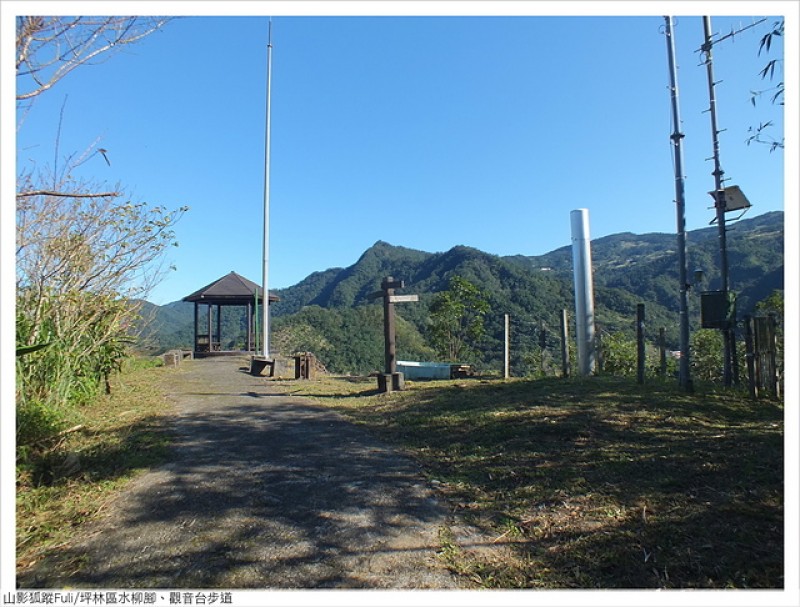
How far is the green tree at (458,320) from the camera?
562 inches

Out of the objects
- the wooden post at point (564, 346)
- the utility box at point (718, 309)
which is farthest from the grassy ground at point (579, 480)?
the wooden post at point (564, 346)

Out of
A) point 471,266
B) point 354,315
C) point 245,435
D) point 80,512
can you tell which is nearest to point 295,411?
point 245,435

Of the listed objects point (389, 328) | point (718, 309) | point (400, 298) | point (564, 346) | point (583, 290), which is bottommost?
point (564, 346)

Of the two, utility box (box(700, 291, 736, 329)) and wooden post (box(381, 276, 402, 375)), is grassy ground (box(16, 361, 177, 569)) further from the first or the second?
utility box (box(700, 291, 736, 329))

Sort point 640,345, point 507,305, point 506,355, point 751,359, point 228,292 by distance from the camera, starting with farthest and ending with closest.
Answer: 1. point 507,305
2. point 228,292
3. point 506,355
4. point 640,345
5. point 751,359

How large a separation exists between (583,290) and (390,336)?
3.40m

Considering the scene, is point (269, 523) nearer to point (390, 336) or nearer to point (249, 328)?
point (390, 336)

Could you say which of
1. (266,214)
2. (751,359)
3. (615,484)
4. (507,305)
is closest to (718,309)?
(751,359)

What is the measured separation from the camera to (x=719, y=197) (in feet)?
18.5

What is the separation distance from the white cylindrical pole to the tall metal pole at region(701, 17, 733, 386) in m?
2.33

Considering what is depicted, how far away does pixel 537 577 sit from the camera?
1993 mm

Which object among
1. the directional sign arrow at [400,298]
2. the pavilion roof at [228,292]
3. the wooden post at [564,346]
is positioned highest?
the pavilion roof at [228,292]

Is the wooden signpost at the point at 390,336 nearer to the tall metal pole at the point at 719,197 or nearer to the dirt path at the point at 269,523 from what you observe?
the dirt path at the point at 269,523

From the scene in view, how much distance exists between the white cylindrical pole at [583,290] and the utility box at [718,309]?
2309mm
